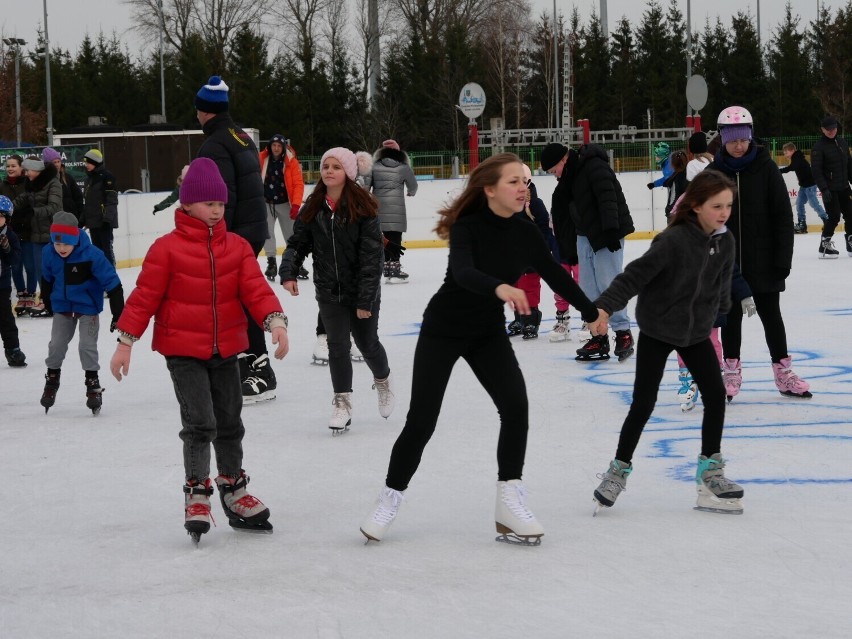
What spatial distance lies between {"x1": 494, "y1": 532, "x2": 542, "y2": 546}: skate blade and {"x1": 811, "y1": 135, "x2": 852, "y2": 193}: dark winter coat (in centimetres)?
1213

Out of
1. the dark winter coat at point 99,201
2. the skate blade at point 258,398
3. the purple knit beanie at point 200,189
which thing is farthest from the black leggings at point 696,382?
the dark winter coat at point 99,201

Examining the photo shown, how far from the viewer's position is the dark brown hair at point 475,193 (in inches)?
Answer: 167

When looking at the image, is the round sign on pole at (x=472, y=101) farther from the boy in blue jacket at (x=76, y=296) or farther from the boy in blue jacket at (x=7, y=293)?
the boy in blue jacket at (x=76, y=296)

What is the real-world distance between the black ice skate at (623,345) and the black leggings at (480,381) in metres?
4.17

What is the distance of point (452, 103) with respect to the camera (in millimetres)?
44281

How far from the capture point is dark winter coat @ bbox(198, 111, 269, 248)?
279 inches

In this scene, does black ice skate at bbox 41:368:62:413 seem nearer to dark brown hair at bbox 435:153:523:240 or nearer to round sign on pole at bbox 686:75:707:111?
dark brown hair at bbox 435:153:523:240

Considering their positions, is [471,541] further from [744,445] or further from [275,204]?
[275,204]

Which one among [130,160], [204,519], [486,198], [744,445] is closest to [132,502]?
[204,519]

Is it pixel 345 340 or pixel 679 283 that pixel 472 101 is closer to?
pixel 345 340

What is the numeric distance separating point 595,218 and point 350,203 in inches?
101

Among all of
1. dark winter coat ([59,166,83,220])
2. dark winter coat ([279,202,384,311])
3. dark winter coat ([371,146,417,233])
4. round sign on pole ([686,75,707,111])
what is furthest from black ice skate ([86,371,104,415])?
round sign on pole ([686,75,707,111])

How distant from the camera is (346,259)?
254 inches

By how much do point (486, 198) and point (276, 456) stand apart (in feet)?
6.82
